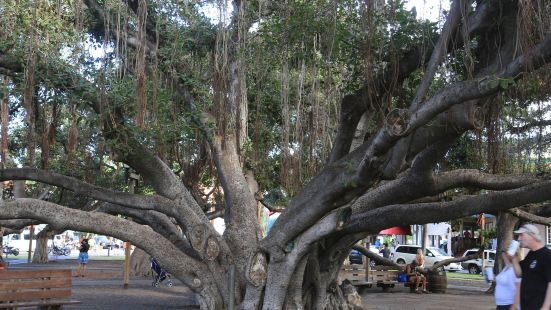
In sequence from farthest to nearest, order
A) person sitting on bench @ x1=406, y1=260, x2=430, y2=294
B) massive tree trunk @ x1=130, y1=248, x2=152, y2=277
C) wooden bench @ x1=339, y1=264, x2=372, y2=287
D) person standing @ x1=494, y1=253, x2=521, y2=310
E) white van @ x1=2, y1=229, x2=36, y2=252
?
white van @ x1=2, y1=229, x2=36, y2=252 → massive tree trunk @ x1=130, y1=248, x2=152, y2=277 → person sitting on bench @ x1=406, y1=260, x2=430, y2=294 → wooden bench @ x1=339, y1=264, x2=372, y2=287 → person standing @ x1=494, y1=253, x2=521, y2=310

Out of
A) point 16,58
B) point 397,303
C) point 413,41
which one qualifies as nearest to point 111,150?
point 16,58

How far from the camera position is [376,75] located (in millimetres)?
10398

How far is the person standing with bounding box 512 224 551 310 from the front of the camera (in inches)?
222

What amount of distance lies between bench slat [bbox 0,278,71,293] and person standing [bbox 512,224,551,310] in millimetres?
8562

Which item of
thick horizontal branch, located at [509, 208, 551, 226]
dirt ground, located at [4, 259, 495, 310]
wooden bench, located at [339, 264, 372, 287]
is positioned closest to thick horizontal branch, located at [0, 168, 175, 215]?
dirt ground, located at [4, 259, 495, 310]

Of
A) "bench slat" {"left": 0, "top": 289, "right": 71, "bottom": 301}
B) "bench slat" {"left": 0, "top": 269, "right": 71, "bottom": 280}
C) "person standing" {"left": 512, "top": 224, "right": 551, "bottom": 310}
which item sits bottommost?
"bench slat" {"left": 0, "top": 289, "right": 71, "bottom": 301}

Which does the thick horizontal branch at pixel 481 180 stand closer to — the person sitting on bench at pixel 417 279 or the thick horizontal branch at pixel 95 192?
the thick horizontal branch at pixel 95 192

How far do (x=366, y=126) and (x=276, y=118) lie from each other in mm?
3792

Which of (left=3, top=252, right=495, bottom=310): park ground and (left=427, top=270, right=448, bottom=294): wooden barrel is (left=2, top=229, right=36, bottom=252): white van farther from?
(left=427, top=270, right=448, bottom=294): wooden barrel

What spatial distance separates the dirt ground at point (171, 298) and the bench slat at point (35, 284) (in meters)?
2.28

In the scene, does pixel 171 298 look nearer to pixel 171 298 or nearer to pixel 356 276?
pixel 171 298

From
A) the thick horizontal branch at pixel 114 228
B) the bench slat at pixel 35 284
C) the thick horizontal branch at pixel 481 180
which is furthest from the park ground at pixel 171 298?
the thick horizontal branch at pixel 481 180

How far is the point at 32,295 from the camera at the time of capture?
11703 millimetres

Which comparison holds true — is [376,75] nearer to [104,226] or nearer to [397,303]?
[104,226]
